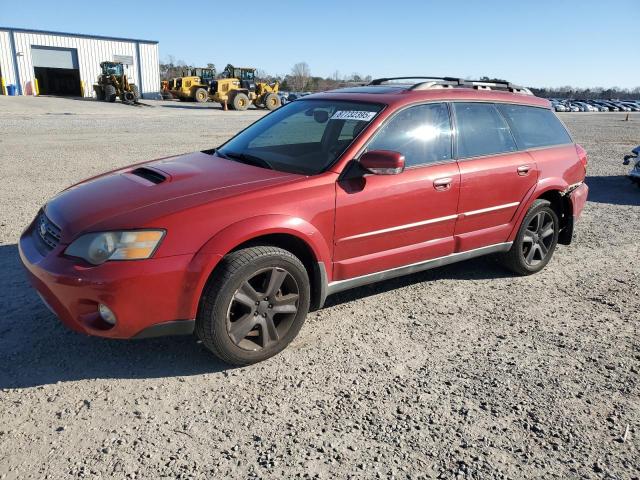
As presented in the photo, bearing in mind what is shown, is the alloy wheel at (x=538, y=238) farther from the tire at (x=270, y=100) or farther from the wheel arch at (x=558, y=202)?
the tire at (x=270, y=100)

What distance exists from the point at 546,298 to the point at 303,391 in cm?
255

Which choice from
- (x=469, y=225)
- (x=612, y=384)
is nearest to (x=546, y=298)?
(x=469, y=225)

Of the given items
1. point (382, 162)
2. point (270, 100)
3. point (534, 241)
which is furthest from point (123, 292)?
point (270, 100)

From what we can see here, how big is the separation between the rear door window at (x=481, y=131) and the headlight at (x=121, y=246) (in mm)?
2545

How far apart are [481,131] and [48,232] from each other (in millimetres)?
3413

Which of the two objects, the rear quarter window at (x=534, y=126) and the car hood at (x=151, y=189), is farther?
the rear quarter window at (x=534, y=126)

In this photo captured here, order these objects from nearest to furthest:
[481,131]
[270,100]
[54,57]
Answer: [481,131]
[270,100]
[54,57]

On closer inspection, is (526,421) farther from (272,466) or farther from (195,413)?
(195,413)

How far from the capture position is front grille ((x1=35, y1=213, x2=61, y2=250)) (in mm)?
3014

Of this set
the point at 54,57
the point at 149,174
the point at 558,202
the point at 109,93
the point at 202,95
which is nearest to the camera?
the point at 149,174

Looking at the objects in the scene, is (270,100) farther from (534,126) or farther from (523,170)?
(523,170)

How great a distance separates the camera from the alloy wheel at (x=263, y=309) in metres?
3.05

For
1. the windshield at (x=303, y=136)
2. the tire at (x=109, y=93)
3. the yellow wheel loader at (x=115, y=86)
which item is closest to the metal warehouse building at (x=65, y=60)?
the yellow wheel loader at (x=115, y=86)

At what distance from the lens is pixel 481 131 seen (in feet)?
14.2
